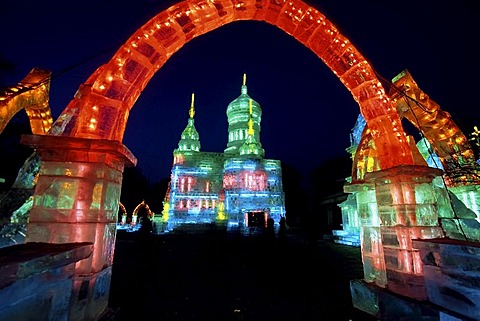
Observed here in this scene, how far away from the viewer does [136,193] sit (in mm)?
54719

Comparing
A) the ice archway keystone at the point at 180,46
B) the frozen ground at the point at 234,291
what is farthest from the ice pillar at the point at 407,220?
the frozen ground at the point at 234,291

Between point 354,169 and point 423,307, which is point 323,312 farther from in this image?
point 354,169

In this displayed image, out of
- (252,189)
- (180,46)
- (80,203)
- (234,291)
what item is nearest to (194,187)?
(252,189)

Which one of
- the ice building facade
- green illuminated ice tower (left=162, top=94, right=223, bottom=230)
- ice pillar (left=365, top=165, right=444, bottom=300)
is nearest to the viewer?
ice pillar (left=365, top=165, right=444, bottom=300)

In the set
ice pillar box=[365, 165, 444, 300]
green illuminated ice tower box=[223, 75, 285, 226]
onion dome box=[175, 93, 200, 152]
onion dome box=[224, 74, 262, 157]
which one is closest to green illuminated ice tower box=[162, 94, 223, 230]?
onion dome box=[175, 93, 200, 152]

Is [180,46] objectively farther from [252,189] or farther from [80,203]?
[252,189]

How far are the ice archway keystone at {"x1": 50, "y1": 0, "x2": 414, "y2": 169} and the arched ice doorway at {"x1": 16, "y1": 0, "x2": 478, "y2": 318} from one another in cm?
2

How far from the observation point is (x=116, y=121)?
3.89 m

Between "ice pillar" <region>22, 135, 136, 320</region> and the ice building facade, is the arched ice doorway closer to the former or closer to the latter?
"ice pillar" <region>22, 135, 136, 320</region>

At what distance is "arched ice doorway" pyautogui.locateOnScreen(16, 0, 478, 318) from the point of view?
3.31 meters

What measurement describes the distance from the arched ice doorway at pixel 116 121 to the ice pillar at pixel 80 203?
1cm

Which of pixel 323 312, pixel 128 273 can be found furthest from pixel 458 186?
pixel 128 273

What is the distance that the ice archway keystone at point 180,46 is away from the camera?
384 cm

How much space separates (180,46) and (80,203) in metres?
3.33
